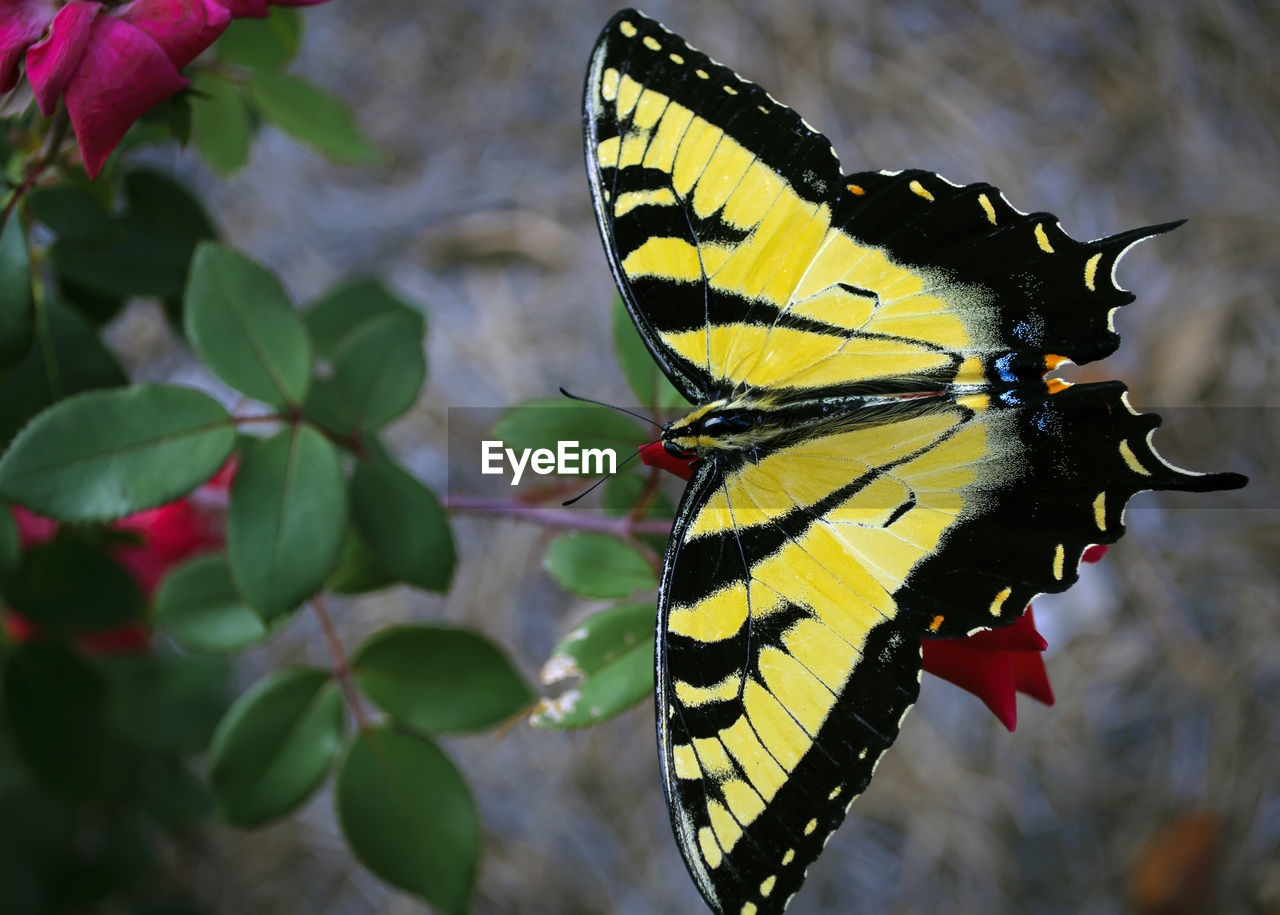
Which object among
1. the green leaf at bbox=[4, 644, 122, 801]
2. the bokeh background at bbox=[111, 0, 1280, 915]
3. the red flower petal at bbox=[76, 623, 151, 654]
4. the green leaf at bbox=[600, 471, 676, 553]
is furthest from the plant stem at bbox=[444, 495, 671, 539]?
the bokeh background at bbox=[111, 0, 1280, 915]

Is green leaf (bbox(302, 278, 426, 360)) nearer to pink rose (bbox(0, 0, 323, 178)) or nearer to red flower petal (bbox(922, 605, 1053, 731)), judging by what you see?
pink rose (bbox(0, 0, 323, 178))

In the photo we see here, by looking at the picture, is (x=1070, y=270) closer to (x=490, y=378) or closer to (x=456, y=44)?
(x=490, y=378)

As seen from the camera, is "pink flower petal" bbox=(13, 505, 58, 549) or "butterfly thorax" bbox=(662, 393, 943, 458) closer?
"butterfly thorax" bbox=(662, 393, 943, 458)

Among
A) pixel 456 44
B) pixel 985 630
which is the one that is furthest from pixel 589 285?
pixel 985 630

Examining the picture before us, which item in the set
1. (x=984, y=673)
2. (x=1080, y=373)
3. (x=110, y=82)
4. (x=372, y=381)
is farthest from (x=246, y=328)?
(x=1080, y=373)

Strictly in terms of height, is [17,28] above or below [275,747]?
above

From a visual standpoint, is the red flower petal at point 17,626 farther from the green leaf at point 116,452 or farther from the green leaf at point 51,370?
the green leaf at point 116,452

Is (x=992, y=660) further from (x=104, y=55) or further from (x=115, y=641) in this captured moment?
(x=115, y=641)
